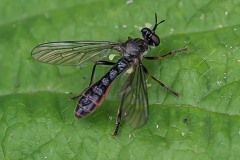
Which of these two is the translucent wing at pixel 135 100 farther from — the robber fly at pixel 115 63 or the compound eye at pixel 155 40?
the compound eye at pixel 155 40

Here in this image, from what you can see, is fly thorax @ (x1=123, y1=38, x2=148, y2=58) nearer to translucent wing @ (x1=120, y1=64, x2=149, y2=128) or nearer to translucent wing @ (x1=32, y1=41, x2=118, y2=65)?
translucent wing @ (x1=32, y1=41, x2=118, y2=65)

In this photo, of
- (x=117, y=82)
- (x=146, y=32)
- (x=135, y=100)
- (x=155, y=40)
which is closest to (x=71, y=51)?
(x=117, y=82)

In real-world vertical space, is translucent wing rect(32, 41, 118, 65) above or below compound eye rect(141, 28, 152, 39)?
below

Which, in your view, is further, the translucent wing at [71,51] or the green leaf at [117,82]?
the translucent wing at [71,51]

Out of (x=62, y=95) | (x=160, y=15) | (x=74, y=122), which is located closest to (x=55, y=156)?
(x=74, y=122)

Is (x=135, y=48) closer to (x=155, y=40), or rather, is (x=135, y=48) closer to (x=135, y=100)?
(x=155, y=40)

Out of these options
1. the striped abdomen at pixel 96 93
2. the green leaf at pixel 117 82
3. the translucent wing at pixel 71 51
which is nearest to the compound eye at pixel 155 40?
the green leaf at pixel 117 82

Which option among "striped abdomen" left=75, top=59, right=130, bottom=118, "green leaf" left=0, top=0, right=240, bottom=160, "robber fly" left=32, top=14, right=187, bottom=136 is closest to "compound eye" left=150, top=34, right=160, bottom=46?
"robber fly" left=32, top=14, right=187, bottom=136
